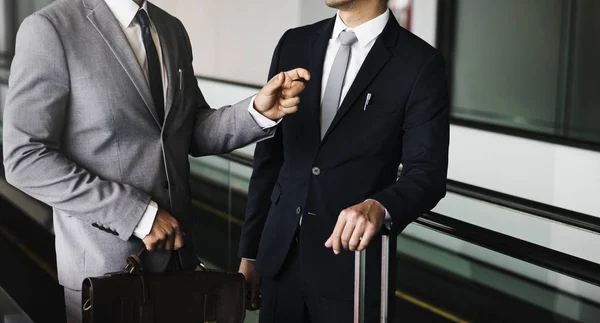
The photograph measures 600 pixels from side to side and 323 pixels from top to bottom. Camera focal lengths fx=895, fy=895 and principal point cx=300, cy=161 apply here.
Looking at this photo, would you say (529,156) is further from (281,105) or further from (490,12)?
(281,105)

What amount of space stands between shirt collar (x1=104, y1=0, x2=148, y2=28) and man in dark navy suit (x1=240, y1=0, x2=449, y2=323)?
1.48ft

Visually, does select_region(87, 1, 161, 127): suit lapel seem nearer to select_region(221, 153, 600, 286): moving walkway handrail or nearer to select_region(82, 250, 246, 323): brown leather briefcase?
select_region(82, 250, 246, 323): brown leather briefcase

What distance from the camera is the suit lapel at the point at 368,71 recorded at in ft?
7.64

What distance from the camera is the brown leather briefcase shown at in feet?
6.86

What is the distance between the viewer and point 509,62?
732cm

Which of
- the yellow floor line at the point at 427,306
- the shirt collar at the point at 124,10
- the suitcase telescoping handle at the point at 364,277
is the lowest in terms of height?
the yellow floor line at the point at 427,306

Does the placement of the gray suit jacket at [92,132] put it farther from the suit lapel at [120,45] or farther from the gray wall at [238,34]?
the gray wall at [238,34]

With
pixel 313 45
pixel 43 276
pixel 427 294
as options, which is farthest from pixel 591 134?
pixel 313 45

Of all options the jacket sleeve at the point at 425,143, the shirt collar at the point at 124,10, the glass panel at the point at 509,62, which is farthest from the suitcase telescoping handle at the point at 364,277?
the glass panel at the point at 509,62

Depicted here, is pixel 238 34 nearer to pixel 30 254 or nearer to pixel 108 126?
pixel 30 254

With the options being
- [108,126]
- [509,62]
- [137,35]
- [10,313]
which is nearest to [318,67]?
[137,35]

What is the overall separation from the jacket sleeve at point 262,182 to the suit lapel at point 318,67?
A: 124mm

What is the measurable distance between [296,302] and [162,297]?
42cm

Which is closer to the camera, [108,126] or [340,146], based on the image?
[108,126]
